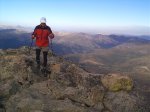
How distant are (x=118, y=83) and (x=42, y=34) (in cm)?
769

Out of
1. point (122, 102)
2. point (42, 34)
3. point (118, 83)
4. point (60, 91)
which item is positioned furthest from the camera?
point (42, 34)

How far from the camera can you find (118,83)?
22.7 metres

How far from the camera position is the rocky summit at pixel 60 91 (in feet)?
60.0

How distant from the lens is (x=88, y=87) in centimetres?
2180

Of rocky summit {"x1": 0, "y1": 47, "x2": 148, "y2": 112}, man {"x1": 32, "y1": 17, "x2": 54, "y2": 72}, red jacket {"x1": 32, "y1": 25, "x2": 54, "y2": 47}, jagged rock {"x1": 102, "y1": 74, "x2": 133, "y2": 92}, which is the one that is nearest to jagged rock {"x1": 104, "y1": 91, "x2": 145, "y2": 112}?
rocky summit {"x1": 0, "y1": 47, "x2": 148, "y2": 112}

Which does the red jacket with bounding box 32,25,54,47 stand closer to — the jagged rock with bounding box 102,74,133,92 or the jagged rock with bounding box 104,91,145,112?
the jagged rock with bounding box 102,74,133,92

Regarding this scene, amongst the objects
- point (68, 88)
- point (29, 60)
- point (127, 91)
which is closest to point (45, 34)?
point (29, 60)

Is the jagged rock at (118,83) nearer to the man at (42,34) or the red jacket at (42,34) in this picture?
the man at (42,34)

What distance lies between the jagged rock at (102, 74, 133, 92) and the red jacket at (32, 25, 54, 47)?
625 centimetres

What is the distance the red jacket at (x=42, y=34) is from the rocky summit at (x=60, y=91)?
2271mm

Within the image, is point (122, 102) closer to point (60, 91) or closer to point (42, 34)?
point (60, 91)

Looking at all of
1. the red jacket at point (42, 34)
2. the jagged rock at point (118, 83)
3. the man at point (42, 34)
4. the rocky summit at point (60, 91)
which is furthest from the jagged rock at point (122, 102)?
the red jacket at point (42, 34)

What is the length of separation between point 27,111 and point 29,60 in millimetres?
9345

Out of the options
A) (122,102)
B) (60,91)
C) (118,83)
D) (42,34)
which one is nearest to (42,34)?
(42,34)
